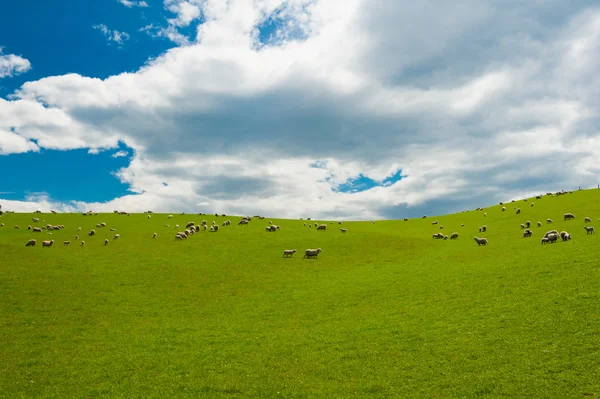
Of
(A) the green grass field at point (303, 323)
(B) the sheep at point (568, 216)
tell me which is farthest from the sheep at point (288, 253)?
(B) the sheep at point (568, 216)

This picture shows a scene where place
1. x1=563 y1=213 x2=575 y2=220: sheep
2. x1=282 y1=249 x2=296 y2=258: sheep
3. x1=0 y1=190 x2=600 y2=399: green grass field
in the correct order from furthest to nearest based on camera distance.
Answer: x1=563 y1=213 x2=575 y2=220: sheep
x1=282 y1=249 x2=296 y2=258: sheep
x1=0 y1=190 x2=600 y2=399: green grass field

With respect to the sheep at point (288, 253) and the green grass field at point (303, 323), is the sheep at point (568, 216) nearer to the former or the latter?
the green grass field at point (303, 323)

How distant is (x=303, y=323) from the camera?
31000mm

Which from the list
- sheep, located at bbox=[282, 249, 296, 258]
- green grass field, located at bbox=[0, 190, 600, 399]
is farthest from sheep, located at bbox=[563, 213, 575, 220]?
sheep, located at bbox=[282, 249, 296, 258]

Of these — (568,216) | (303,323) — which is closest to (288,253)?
(303,323)

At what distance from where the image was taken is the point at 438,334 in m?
25.2

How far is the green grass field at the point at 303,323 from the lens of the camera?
19641mm

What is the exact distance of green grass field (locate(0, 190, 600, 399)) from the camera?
64.4 feet

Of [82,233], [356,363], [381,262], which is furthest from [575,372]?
[82,233]

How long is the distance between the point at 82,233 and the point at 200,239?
26.0 metres

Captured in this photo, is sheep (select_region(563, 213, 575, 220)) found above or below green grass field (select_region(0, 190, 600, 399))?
above

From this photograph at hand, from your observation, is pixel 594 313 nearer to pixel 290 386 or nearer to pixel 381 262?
pixel 290 386

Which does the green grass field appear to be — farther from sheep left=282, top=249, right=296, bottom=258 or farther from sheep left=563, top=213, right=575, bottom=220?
sheep left=563, top=213, right=575, bottom=220

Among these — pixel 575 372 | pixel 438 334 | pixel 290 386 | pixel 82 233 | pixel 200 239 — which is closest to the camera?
pixel 575 372
